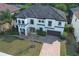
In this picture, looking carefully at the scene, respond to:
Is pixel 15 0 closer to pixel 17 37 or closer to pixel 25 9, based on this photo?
pixel 25 9

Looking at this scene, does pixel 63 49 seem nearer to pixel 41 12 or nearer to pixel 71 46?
pixel 71 46

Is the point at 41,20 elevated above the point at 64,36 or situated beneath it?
elevated above

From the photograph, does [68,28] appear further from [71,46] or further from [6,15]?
[6,15]

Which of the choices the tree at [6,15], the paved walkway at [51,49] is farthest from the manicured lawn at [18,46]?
the tree at [6,15]

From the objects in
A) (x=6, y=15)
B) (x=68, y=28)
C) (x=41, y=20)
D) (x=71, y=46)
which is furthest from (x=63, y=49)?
(x=6, y=15)

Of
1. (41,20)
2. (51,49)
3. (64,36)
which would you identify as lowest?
(51,49)

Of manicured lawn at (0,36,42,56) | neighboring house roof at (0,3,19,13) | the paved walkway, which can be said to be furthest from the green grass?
neighboring house roof at (0,3,19,13)

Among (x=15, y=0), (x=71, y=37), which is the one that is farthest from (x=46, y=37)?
(x=15, y=0)
